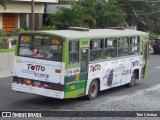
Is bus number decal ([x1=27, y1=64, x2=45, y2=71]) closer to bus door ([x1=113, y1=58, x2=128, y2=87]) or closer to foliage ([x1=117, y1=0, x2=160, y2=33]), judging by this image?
bus door ([x1=113, y1=58, x2=128, y2=87])

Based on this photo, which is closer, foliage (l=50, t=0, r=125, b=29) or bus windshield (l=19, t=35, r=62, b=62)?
bus windshield (l=19, t=35, r=62, b=62)

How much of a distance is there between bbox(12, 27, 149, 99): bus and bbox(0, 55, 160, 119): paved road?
382mm

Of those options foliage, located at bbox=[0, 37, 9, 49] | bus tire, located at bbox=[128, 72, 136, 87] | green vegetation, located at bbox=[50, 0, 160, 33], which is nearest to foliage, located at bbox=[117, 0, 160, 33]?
green vegetation, located at bbox=[50, 0, 160, 33]

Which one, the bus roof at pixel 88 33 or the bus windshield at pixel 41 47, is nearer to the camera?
the bus windshield at pixel 41 47

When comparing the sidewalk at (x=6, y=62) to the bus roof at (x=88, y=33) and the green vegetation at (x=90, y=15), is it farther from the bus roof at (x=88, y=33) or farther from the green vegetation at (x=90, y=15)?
the green vegetation at (x=90, y=15)

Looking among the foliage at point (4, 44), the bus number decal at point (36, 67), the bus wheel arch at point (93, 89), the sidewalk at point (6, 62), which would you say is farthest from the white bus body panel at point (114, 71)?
the foliage at point (4, 44)

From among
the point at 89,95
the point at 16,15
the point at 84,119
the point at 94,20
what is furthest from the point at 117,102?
the point at 16,15

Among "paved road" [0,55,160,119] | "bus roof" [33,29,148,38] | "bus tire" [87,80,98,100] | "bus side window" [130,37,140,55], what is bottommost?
"paved road" [0,55,160,119]

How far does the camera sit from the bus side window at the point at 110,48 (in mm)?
15688

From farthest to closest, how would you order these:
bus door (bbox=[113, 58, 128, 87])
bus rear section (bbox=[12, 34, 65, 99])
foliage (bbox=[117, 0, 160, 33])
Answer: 1. foliage (bbox=[117, 0, 160, 33])
2. bus door (bbox=[113, 58, 128, 87])
3. bus rear section (bbox=[12, 34, 65, 99])

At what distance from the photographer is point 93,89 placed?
49.4 ft

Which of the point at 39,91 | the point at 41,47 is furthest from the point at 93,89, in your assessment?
the point at 41,47

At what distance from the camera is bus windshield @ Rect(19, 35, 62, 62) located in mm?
13383

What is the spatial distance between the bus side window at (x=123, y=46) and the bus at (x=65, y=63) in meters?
0.42
